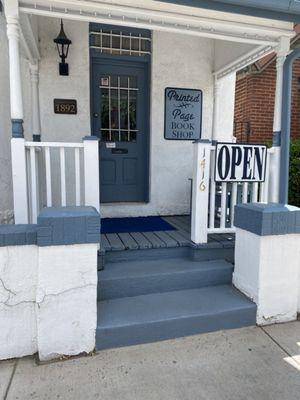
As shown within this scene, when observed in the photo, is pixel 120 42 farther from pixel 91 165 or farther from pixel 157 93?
pixel 91 165

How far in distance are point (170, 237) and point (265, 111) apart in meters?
5.31

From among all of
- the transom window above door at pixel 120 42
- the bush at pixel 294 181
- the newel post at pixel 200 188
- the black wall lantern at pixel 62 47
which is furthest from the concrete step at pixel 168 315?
the transom window above door at pixel 120 42

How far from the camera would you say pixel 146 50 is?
4.91 metres

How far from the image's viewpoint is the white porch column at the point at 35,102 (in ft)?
14.5

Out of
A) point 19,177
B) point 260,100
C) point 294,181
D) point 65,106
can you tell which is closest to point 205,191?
point 19,177

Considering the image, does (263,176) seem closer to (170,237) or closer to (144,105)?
(170,237)

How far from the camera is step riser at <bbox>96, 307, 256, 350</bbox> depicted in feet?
8.68

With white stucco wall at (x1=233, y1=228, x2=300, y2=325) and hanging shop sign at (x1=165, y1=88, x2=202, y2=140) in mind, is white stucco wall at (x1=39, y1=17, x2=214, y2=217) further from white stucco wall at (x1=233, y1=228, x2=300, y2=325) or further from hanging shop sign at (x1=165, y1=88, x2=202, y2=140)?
white stucco wall at (x1=233, y1=228, x2=300, y2=325)

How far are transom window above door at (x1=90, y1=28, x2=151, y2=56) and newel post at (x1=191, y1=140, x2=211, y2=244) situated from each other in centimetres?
214

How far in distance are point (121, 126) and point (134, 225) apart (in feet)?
4.93

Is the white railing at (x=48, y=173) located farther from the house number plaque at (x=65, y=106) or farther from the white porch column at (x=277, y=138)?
the white porch column at (x=277, y=138)

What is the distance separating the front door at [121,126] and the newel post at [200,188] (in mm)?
1679

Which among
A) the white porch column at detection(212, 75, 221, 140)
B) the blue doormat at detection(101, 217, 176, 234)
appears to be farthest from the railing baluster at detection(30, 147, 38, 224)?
the white porch column at detection(212, 75, 221, 140)

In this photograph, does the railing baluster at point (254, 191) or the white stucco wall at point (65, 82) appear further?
the white stucco wall at point (65, 82)
